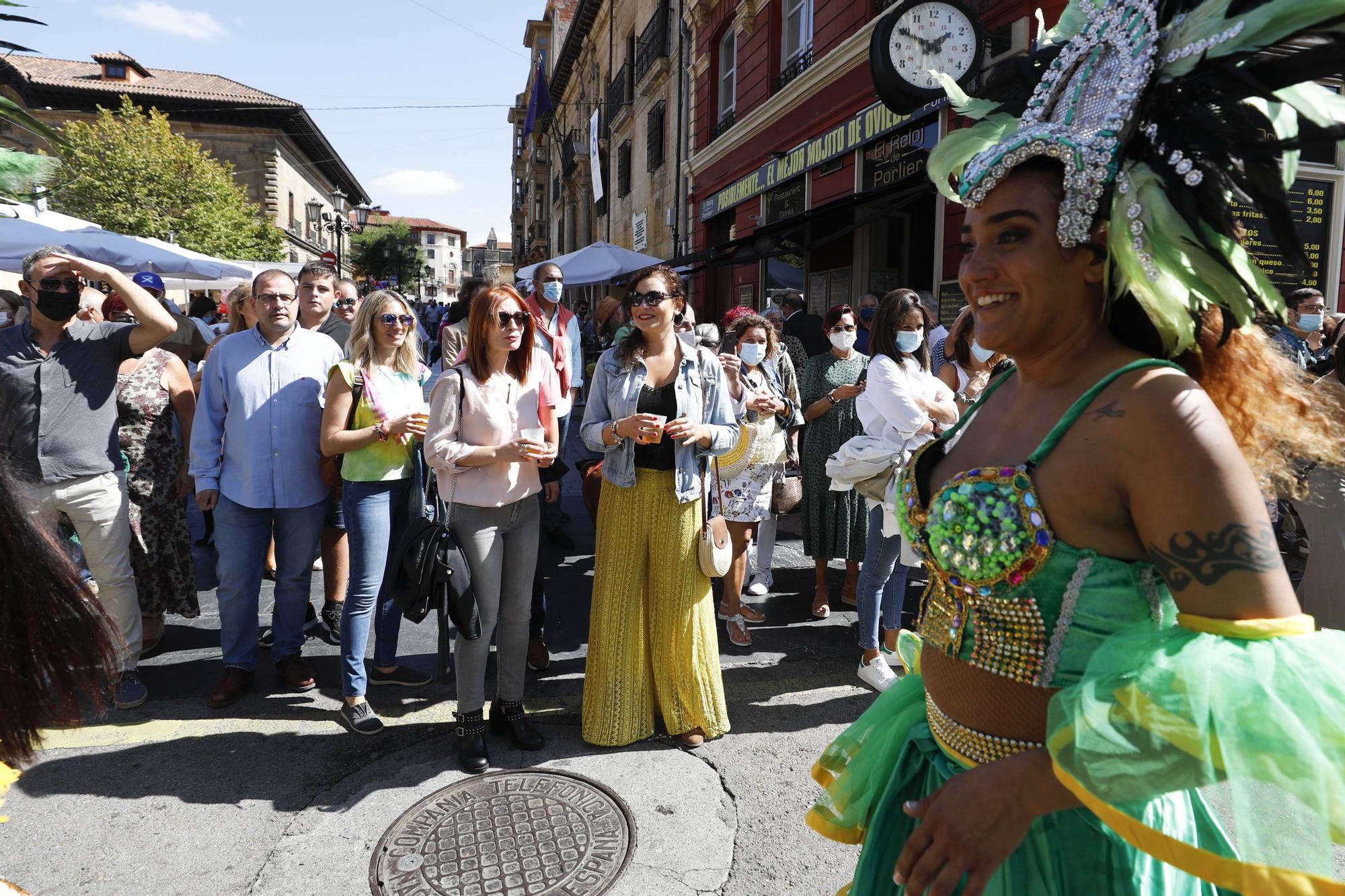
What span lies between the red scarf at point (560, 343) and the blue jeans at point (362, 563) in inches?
76.0

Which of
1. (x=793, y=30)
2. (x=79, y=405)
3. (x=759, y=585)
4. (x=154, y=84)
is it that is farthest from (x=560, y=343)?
(x=154, y=84)

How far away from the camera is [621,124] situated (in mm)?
26672

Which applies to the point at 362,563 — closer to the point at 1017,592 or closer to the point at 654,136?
the point at 1017,592

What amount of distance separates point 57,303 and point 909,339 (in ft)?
13.5

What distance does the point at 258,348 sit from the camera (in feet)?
13.5

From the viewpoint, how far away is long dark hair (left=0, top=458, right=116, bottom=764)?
3.97 feet

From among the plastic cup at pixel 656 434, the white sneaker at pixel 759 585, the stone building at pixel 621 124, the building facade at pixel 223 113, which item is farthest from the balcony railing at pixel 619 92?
the plastic cup at pixel 656 434

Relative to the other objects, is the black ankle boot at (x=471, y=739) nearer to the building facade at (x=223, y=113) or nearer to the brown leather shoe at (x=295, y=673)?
the brown leather shoe at (x=295, y=673)

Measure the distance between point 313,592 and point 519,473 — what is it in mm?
3046

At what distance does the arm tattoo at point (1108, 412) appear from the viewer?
127 cm

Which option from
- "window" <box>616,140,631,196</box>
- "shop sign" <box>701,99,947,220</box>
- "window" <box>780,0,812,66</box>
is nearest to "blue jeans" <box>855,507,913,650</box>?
"shop sign" <box>701,99,947,220</box>

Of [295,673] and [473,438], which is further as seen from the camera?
[295,673]

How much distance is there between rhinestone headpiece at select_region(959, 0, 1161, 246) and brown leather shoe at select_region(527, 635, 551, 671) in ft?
12.0

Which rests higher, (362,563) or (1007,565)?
(1007,565)
